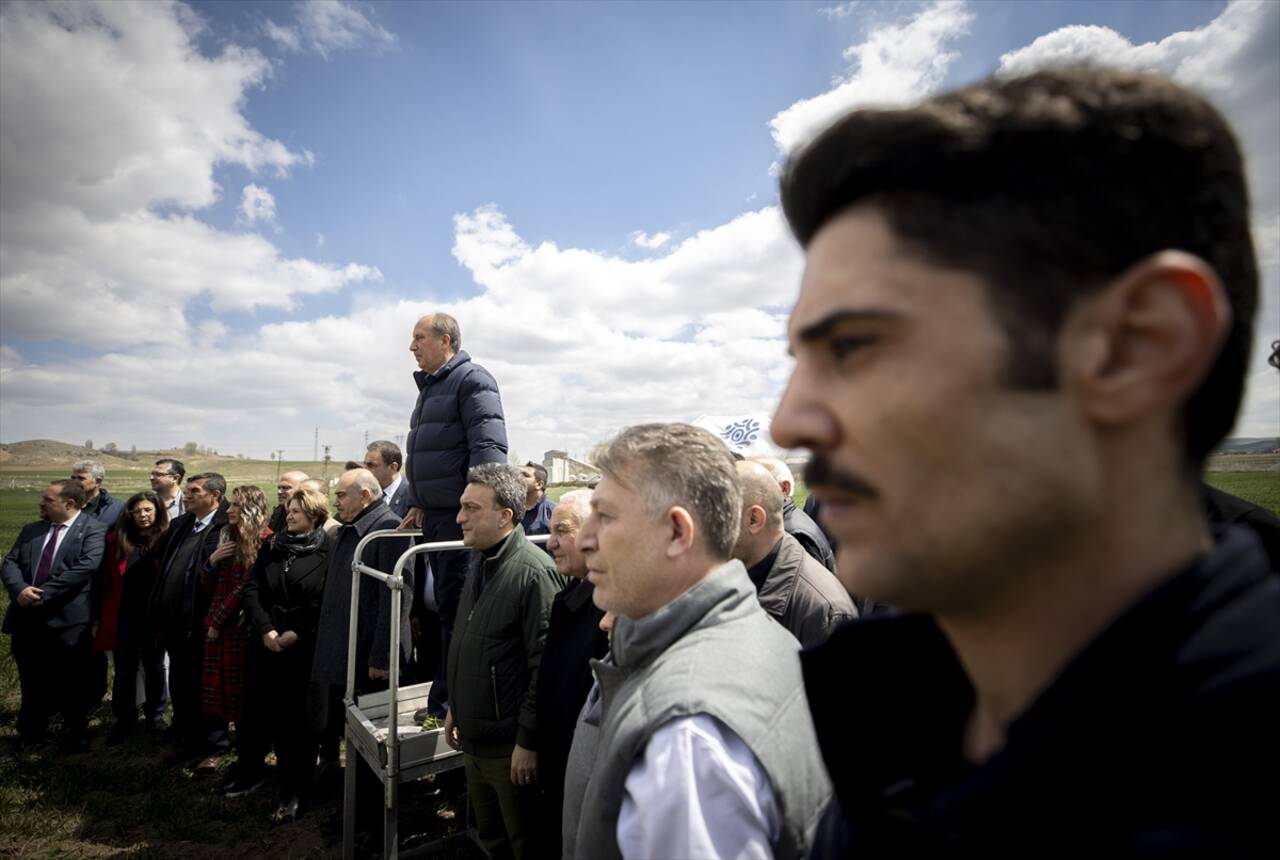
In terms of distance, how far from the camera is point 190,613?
6746 millimetres

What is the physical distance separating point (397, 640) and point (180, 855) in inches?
112

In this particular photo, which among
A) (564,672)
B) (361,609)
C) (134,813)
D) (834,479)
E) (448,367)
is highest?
(448,367)

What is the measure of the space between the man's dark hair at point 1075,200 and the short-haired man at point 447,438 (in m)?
4.56

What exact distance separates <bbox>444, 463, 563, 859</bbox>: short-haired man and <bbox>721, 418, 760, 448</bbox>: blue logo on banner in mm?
5259

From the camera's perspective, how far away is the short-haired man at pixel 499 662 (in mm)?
3896

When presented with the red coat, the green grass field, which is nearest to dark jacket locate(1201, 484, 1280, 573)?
the green grass field

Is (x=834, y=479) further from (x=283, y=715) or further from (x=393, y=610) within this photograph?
(x=283, y=715)

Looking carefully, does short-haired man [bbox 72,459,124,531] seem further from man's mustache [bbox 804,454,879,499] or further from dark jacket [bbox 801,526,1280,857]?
dark jacket [bbox 801,526,1280,857]

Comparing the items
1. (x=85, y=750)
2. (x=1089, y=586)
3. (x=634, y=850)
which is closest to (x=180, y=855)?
(x=85, y=750)

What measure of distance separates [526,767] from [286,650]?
10.9ft

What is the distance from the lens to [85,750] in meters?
7.14

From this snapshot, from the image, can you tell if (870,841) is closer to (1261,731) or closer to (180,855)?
(1261,731)

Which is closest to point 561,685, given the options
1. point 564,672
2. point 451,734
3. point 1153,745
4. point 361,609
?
point 564,672

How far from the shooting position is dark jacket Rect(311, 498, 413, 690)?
527 centimetres
